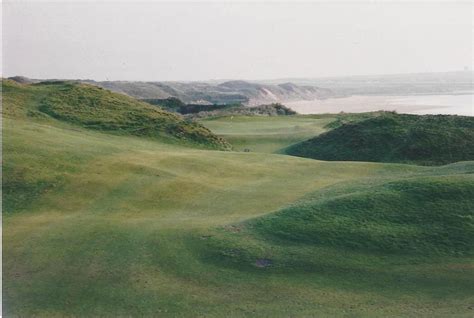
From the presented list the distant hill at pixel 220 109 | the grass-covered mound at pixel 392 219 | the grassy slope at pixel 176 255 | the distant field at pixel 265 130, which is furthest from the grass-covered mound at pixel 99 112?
the distant hill at pixel 220 109

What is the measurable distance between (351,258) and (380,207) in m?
3.99

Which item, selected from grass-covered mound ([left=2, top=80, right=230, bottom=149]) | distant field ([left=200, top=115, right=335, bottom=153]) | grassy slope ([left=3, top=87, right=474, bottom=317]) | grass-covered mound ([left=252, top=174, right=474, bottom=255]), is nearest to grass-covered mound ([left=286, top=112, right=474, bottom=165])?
distant field ([left=200, top=115, right=335, bottom=153])

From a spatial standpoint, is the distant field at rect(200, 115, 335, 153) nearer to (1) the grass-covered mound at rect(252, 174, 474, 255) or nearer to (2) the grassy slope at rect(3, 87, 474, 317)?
(2) the grassy slope at rect(3, 87, 474, 317)

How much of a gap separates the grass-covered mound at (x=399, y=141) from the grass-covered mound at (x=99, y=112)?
975 centimetres

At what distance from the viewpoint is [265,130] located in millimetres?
62344

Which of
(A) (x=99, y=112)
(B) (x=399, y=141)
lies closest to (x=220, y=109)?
(A) (x=99, y=112)

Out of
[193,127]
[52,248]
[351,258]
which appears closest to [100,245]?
[52,248]

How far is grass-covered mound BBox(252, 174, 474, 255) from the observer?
1966 centimetres

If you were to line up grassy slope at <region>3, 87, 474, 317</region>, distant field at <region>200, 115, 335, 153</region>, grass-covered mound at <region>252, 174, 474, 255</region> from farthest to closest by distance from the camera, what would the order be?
distant field at <region>200, 115, 335, 153</region> < grass-covered mound at <region>252, 174, 474, 255</region> < grassy slope at <region>3, 87, 474, 317</region>

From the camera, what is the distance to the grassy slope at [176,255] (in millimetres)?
16391

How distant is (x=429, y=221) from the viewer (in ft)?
68.6

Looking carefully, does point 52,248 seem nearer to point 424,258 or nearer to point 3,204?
point 3,204

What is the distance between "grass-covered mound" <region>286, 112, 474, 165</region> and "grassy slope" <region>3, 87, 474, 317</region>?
46.5ft

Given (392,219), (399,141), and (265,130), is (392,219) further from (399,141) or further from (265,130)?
(265,130)
